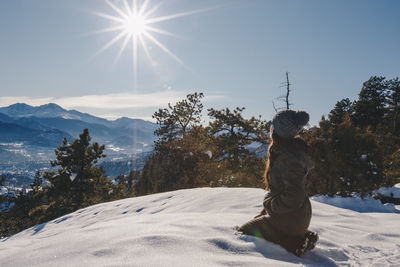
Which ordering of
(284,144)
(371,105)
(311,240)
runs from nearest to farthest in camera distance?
1. (284,144)
2. (311,240)
3. (371,105)

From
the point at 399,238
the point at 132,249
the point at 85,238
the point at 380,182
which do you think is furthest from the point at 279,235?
the point at 380,182

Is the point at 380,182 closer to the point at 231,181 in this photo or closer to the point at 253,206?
the point at 253,206

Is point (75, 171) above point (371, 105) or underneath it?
underneath

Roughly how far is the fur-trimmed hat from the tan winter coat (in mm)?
205

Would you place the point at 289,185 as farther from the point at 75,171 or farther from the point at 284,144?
the point at 75,171

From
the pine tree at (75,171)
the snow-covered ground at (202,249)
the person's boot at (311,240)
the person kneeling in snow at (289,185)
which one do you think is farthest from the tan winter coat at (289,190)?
the pine tree at (75,171)

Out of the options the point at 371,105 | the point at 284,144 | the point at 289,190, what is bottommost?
the point at 289,190

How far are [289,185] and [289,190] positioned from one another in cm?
7

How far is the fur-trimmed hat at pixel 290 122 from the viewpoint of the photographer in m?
2.38

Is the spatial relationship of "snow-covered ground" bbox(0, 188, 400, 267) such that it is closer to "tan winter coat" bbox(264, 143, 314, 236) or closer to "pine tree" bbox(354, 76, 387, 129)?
"tan winter coat" bbox(264, 143, 314, 236)

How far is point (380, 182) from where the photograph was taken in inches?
332

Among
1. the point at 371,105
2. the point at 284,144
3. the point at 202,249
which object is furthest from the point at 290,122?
the point at 371,105

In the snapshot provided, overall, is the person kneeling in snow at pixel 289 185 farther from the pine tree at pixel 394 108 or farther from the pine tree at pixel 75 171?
the pine tree at pixel 394 108

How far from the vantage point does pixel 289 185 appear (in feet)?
7.49
